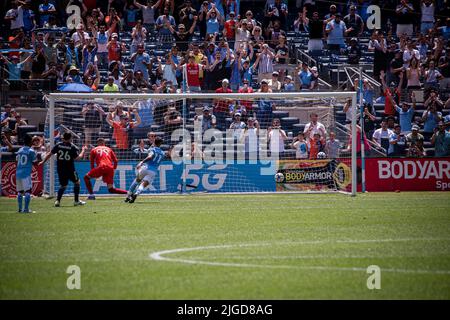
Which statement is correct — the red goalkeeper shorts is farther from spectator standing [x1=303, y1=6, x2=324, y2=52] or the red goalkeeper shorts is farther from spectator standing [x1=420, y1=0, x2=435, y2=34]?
spectator standing [x1=420, y1=0, x2=435, y2=34]

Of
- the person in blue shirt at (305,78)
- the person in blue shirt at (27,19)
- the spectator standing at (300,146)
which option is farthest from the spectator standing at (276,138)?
the person in blue shirt at (27,19)

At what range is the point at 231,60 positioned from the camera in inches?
1204

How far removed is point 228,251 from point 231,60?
18233 mm

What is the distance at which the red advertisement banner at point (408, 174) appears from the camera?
→ 28312mm

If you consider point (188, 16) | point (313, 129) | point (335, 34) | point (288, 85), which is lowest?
point (313, 129)

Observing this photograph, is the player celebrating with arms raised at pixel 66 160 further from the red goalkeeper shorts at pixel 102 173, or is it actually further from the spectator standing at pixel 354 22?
the spectator standing at pixel 354 22

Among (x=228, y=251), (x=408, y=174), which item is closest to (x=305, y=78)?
(x=408, y=174)

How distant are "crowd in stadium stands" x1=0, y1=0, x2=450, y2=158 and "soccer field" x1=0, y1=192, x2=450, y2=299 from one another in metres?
6.93

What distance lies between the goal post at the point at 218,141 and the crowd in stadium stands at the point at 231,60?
11 centimetres

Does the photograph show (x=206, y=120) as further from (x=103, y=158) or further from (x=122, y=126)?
(x=103, y=158)

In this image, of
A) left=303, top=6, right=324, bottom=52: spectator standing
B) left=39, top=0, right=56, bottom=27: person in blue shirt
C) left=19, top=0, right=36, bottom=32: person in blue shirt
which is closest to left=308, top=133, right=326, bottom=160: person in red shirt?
left=303, top=6, right=324, bottom=52: spectator standing
